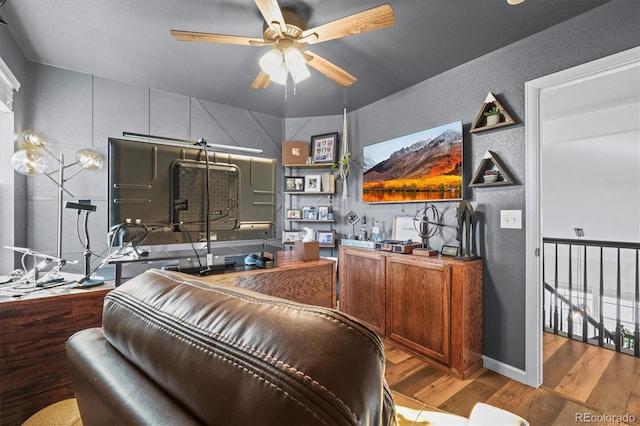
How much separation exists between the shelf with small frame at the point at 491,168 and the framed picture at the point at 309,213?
2005 mm

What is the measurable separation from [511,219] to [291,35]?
83.4 inches

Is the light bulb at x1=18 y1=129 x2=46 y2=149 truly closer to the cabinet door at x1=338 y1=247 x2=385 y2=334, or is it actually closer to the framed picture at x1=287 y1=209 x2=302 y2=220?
the framed picture at x1=287 y1=209 x2=302 y2=220

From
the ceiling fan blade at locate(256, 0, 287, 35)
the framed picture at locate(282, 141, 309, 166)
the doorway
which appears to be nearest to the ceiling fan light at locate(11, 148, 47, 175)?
the ceiling fan blade at locate(256, 0, 287, 35)

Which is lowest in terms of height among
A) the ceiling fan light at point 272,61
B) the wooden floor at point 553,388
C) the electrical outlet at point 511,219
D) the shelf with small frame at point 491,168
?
the wooden floor at point 553,388

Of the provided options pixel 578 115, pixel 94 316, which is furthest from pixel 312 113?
pixel 578 115

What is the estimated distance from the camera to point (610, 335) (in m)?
3.39

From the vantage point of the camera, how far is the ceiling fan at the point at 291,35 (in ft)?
5.31

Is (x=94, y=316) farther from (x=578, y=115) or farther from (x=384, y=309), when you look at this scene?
(x=578, y=115)

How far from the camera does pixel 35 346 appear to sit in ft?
3.83

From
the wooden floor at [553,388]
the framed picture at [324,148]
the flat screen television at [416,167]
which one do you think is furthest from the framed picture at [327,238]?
the wooden floor at [553,388]

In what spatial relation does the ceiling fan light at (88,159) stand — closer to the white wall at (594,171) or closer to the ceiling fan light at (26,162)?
the ceiling fan light at (26,162)

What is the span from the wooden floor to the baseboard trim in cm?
4

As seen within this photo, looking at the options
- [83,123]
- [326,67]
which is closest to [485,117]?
[326,67]

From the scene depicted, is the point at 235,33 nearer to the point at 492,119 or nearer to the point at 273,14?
the point at 273,14
